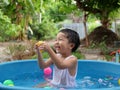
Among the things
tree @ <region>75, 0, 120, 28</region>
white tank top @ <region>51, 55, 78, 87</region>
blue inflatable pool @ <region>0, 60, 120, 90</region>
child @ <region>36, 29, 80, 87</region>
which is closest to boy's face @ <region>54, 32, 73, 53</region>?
child @ <region>36, 29, 80, 87</region>

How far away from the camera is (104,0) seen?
10.7m

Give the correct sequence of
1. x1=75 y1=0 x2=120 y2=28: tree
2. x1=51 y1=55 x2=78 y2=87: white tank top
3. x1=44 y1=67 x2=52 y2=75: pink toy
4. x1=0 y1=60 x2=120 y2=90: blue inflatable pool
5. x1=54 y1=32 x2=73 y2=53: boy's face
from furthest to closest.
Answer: x1=75 y1=0 x2=120 y2=28: tree
x1=44 y1=67 x2=52 y2=75: pink toy
x1=0 y1=60 x2=120 y2=90: blue inflatable pool
x1=51 y1=55 x2=78 y2=87: white tank top
x1=54 y1=32 x2=73 y2=53: boy's face

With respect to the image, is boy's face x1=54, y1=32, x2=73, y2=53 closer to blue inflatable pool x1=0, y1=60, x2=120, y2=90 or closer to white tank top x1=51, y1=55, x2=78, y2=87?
white tank top x1=51, y1=55, x2=78, y2=87

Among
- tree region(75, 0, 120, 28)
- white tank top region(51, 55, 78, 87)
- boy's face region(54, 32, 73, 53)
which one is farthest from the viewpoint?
tree region(75, 0, 120, 28)

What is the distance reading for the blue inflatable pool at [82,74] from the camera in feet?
13.5

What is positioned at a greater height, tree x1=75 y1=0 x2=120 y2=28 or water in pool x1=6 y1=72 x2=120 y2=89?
tree x1=75 y1=0 x2=120 y2=28

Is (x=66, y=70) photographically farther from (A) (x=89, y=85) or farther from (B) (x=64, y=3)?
(B) (x=64, y=3)

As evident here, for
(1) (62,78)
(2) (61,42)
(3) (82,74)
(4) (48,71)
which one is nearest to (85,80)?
(3) (82,74)

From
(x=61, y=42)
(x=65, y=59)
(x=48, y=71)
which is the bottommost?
(x=48, y=71)

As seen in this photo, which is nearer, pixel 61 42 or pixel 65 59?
pixel 61 42

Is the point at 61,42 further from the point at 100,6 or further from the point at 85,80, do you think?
the point at 100,6

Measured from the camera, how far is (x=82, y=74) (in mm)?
4605

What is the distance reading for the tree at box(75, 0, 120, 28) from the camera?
35.1 ft

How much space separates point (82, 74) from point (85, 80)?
0.25 metres
